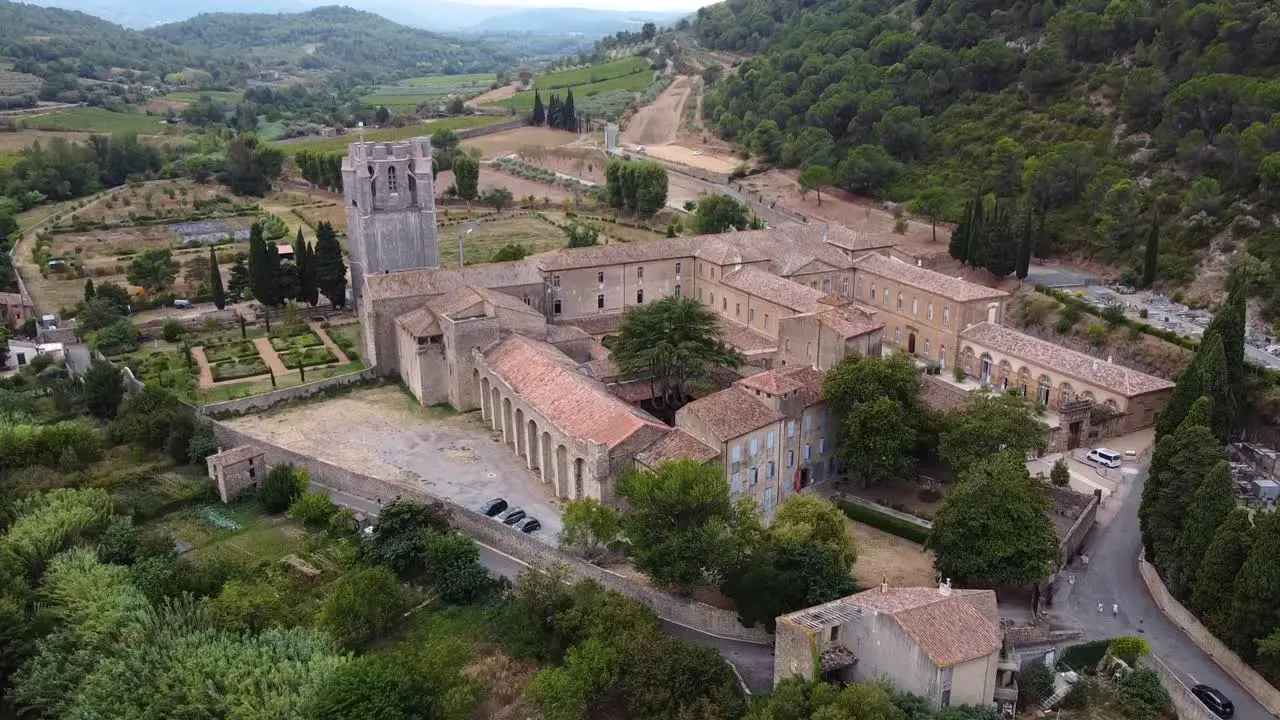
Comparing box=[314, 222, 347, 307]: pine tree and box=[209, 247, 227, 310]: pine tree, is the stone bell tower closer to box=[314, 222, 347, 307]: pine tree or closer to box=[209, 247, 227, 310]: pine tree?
box=[314, 222, 347, 307]: pine tree

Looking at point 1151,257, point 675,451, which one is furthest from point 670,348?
point 1151,257

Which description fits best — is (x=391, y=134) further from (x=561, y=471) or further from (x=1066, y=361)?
(x=1066, y=361)

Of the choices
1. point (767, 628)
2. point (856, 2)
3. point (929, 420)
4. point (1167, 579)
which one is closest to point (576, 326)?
point (929, 420)

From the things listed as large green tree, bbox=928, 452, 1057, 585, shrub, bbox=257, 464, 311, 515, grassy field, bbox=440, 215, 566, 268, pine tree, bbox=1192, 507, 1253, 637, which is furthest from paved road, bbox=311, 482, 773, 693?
grassy field, bbox=440, 215, 566, 268

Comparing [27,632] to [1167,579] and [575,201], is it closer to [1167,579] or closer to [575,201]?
[1167,579]

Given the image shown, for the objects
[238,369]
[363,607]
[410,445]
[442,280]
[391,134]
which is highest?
[391,134]
